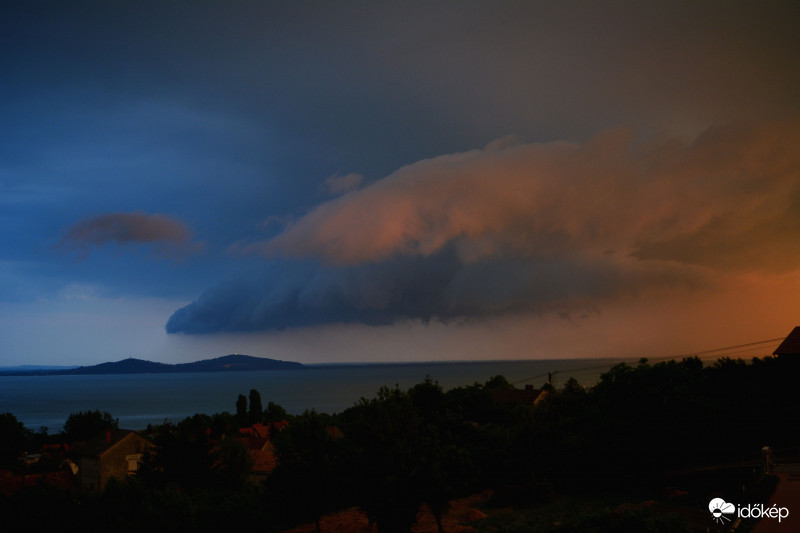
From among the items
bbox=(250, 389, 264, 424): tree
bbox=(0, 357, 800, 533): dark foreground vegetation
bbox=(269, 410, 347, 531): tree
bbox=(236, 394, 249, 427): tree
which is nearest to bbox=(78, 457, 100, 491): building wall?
bbox=(0, 357, 800, 533): dark foreground vegetation

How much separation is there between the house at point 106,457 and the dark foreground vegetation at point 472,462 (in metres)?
13.5

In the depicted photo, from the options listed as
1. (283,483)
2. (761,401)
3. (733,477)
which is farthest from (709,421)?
(283,483)

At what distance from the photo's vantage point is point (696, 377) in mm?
36562

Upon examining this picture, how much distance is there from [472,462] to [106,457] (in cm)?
3971

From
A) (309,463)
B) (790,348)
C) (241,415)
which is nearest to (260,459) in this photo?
(309,463)

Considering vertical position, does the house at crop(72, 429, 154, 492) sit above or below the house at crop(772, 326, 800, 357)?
below

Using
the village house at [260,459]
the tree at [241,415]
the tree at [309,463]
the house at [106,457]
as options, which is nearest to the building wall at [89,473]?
the house at [106,457]

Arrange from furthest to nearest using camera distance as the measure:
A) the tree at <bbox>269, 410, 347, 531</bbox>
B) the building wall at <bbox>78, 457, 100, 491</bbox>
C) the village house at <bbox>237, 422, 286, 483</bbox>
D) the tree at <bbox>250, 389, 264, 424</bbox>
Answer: the tree at <bbox>250, 389, 264, 424</bbox>
the building wall at <bbox>78, 457, 100, 491</bbox>
the village house at <bbox>237, 422, 286, 483</bbox>
the tree at <bbox>269, 410, 347, 531</bbox>

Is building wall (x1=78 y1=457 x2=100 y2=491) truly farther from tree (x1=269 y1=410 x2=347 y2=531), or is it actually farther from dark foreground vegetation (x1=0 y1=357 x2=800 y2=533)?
tree (x1=269 y1=410 x2=347 y2=531)

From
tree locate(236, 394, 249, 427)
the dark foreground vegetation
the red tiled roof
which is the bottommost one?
tree locate(236, 394, 249, 427)

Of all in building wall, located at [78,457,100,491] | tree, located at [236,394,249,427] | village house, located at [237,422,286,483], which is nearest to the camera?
village house, located at [237,422,286,483]

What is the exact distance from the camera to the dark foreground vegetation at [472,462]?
2241cm

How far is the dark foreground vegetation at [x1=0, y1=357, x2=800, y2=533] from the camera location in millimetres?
22406

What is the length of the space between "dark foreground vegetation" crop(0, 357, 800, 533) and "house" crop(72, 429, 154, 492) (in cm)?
1352
